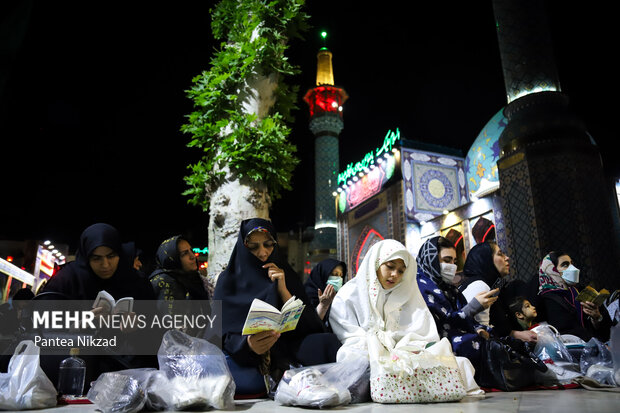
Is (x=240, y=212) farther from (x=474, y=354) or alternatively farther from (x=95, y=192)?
(x=95, y=192)

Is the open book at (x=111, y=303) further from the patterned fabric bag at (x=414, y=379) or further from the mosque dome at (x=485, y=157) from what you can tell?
the mosque dome at (x=485, y=157)

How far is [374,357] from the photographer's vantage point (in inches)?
89.1

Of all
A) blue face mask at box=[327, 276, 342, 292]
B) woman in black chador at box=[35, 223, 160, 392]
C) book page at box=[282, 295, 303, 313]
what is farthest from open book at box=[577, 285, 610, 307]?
woman in black chador at box=[35, 223, 160, 392]

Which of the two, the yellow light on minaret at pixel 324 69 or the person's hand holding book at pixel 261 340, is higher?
the yellow light on minaret at pixel 324 69

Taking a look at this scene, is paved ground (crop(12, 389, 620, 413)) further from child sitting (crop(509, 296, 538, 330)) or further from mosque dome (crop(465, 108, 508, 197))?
mosque dome (crop(465, 108, 508, 197))

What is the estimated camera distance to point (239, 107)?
11.1 ft

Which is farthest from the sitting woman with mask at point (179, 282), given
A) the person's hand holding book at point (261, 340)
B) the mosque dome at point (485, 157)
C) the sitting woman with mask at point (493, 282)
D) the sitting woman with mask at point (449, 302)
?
the mosque dome at point (485, 157)

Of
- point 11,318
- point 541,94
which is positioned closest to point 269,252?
point 11,318

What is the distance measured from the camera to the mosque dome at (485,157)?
36.7ft

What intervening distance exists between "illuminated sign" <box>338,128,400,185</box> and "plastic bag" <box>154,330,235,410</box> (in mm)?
11683

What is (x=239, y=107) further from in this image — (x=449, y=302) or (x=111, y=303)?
(x=449, y=302)

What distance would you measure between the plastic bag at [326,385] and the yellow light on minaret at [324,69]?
1835 centimetres

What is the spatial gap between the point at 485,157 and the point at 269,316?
11.1m

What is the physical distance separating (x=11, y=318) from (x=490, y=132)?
1147 centimetres
